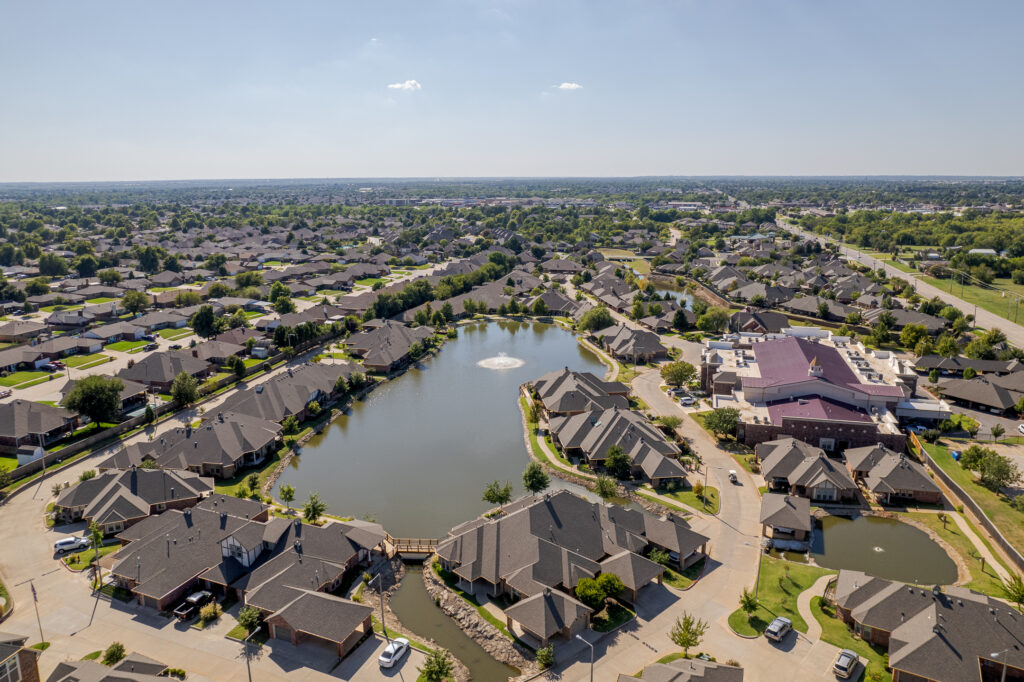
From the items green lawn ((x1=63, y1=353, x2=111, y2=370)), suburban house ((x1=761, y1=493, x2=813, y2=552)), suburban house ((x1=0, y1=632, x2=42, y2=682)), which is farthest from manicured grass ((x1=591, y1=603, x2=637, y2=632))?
green lawn ((x1=63, y1=353, x2=111, y2=370))

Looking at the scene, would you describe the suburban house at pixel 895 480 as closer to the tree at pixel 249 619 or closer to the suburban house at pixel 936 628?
the suburban house at pixel 936 628

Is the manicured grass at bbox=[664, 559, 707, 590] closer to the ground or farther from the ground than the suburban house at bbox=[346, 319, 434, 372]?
closer to the ground

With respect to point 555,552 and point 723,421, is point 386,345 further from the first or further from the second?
point 555,552

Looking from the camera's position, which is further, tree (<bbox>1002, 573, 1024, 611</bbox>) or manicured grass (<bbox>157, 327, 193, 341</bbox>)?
manicured grass (<bbox>157, 327, 193, 341</bbox>)

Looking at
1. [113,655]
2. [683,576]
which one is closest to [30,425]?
[113,655]

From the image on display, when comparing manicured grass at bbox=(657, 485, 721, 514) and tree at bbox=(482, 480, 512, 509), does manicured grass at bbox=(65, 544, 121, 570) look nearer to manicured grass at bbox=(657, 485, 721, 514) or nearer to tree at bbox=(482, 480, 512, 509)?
tree at bbox=(482, 480, 512, 509)
